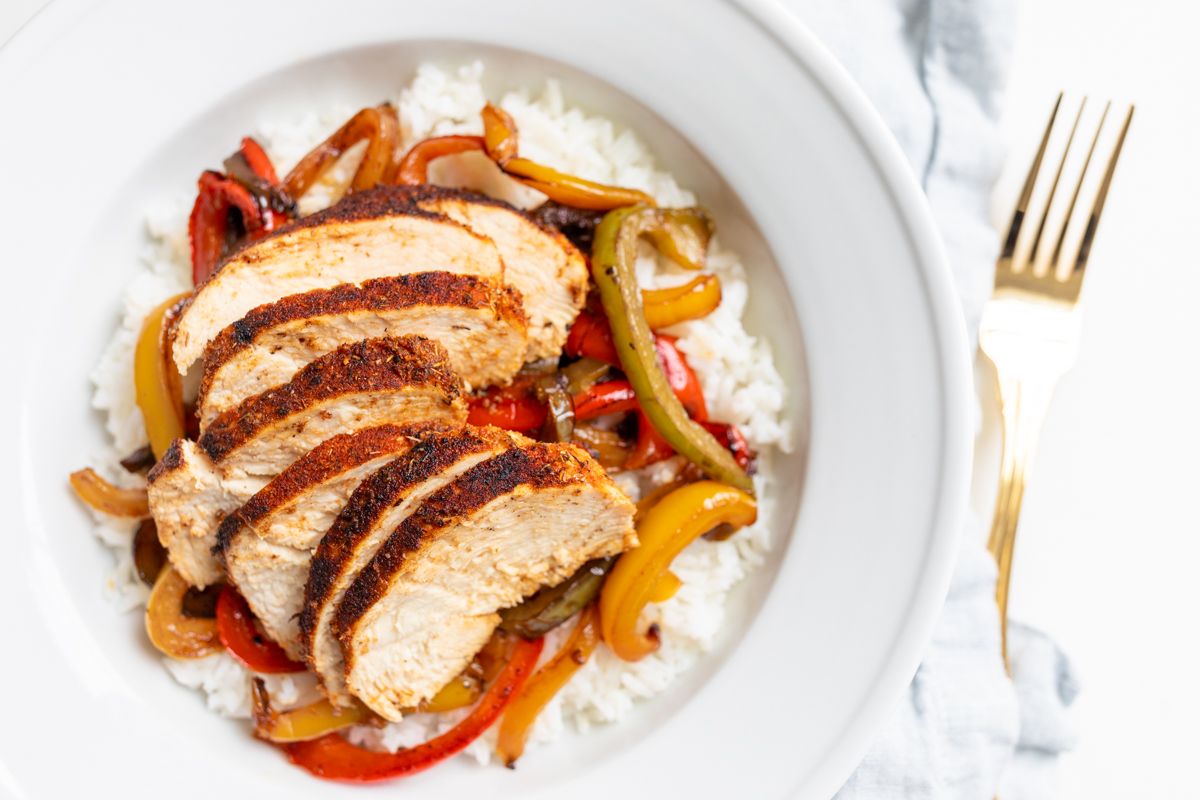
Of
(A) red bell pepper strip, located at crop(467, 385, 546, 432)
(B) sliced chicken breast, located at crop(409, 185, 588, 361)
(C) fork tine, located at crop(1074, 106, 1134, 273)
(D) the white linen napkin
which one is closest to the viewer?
(B) sliced chicken breast, located at crop(409, 185, 588, 361)

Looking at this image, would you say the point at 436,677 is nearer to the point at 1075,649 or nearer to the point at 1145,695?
the point at 1075,649

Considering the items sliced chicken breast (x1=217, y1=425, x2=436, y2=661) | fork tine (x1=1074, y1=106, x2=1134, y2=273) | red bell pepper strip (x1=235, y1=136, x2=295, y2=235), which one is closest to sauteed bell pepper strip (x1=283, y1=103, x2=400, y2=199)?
red bell pepper strip (x1=235, y1=136, x2=295, y2=235)

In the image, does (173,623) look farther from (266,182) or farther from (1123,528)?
(1123,528)

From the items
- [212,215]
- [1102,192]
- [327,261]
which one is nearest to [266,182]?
[212,215]

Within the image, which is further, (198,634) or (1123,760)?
(1123,760)

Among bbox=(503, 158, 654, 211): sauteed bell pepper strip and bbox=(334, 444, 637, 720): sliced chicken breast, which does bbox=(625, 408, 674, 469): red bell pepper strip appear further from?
bbox=(503, 158, 654, 211): sauteed bell pepper strip

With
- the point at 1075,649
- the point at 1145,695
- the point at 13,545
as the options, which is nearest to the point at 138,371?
the point at 13,545
